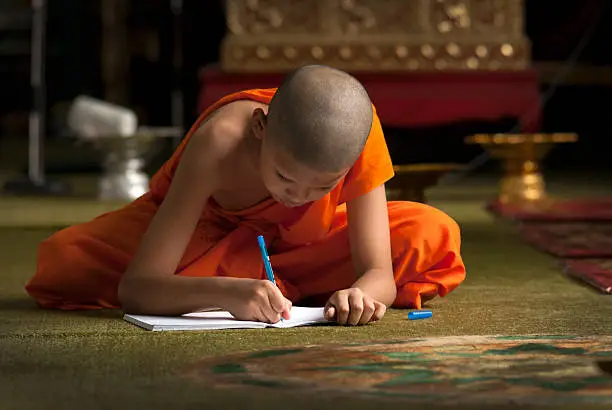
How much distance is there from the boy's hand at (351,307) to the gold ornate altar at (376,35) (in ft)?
11.8

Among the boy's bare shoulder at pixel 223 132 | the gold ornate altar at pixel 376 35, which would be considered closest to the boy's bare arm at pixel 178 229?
the boy's bare shoulder at pixel 223 132

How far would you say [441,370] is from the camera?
1.78 m

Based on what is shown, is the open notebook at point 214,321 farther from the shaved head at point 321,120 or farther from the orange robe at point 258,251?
the shaved head at point 321,120

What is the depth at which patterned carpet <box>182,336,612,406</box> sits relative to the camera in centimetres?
164

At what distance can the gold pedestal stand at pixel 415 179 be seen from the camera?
12.6 feet

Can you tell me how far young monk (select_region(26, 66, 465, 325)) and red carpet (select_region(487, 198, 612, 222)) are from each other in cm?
198

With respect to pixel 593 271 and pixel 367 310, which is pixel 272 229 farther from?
pixel 593 271

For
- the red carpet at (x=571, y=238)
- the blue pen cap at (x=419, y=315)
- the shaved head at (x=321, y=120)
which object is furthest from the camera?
the red carpet at (x=571, y=238)

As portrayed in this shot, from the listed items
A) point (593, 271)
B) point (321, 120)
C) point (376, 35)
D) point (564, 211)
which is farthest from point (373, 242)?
point (376, 35)

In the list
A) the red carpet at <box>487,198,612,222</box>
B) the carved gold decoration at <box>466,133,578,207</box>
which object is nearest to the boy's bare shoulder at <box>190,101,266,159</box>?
the red carpet at <box>487,198,612,222</box>

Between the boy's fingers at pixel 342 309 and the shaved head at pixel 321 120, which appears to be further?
the boy's fingers at pixel 342 309

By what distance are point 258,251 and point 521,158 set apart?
9.42 feet

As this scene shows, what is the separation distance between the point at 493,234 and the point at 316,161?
221cm

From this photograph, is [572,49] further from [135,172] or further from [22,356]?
[22,356]
